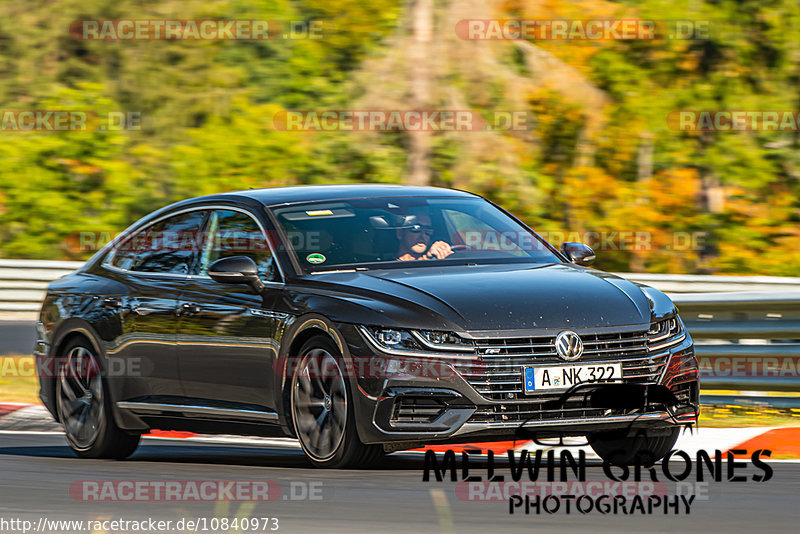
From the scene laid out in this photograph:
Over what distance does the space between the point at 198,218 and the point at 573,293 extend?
2.62 m

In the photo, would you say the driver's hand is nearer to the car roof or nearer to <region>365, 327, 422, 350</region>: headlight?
the car roof

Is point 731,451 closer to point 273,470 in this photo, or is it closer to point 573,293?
point 573,293

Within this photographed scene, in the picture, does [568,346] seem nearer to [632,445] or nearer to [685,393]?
[685,393]

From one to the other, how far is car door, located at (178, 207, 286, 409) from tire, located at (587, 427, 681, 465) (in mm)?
1833

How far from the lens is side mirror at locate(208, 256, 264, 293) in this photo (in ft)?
27.3

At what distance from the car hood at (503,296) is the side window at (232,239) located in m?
0.62

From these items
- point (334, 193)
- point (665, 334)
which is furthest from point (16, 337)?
point (665, 334)

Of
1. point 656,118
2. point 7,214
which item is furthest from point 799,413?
point 7,214

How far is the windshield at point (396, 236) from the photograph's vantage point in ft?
28.1

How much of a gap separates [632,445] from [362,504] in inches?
80.8

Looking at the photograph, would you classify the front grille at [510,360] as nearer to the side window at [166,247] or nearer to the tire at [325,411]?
the tire at [325,411]

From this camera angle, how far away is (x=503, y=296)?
7715 mm

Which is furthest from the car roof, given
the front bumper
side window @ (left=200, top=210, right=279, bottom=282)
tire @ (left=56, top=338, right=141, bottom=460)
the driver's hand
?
the front bumper

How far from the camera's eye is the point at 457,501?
683 cm
